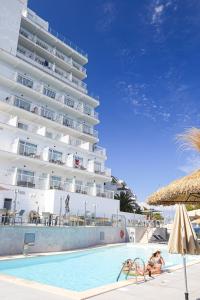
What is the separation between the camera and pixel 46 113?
113 feet

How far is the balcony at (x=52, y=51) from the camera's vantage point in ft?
127

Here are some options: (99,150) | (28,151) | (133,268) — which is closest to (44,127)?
(28,151)

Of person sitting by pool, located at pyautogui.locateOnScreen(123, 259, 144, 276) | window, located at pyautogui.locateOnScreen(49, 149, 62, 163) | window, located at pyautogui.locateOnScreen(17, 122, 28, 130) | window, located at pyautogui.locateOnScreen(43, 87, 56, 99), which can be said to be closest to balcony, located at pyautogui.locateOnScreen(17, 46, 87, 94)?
window, located at pyautogui.locateOnScreen(43, 87, 56, 99)

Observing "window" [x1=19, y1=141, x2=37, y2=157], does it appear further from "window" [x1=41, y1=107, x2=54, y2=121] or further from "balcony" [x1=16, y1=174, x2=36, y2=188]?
"window" [x1=41, y1=107, x2=54, y2=121]

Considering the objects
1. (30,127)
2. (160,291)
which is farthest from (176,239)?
(30,127)

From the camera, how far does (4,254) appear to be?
1591 centimetres

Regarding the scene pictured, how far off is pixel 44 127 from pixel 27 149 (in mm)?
3660

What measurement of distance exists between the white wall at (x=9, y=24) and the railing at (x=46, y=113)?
6.53m

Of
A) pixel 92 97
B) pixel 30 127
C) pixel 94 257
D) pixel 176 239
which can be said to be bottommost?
pixel 94 257

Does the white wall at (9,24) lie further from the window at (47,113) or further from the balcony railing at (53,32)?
the window at (47,113)

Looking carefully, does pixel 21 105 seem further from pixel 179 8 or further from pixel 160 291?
A: pixel 160 291

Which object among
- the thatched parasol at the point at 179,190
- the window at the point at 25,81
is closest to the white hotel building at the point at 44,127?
the window at the point at 25,81

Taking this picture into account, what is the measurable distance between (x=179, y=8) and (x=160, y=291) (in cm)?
1610

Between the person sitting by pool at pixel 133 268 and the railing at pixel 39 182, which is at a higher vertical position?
the railing at pixel 39 182
